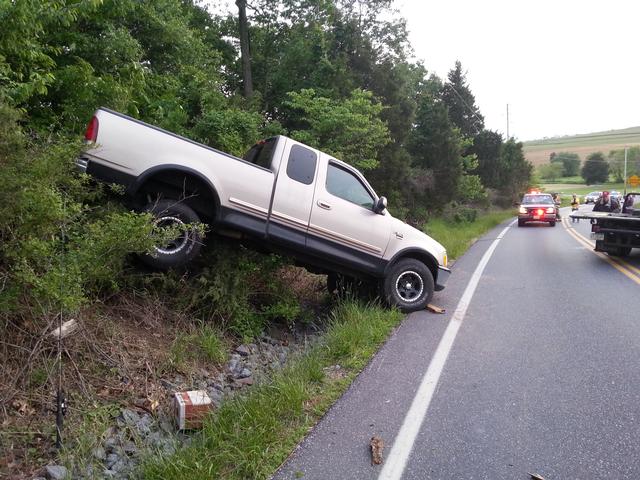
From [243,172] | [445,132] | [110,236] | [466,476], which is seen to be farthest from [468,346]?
[445,132]

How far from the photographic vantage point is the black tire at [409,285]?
→ 305 inches

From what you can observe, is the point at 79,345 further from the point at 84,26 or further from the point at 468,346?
the point at 84,26

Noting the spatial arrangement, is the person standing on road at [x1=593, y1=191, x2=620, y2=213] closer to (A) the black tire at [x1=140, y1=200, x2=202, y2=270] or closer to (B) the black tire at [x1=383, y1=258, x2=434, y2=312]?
(B) the black tire at [x1=383, y1=258, x2=434, y2=312]

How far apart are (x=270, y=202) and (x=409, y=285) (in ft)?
8.55

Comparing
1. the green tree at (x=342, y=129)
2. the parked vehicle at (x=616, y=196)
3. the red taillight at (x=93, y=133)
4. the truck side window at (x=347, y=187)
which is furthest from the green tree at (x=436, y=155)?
the red taillight at (x=93, y=133)

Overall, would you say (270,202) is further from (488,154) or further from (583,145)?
(583,145)

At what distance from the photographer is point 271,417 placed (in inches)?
166

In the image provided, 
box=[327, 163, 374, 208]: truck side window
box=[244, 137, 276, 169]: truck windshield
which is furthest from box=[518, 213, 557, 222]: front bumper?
box=[244, 137, 276, 169]: truck windshield

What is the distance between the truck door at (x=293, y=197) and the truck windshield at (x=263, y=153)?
228 millimetres

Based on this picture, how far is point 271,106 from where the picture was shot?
21797 mm

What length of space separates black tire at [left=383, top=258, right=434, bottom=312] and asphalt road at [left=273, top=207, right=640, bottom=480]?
0.22 metres

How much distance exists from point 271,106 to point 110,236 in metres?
18.2

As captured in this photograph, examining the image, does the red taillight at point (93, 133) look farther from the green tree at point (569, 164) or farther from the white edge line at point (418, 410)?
the green tree at point (569, 164)

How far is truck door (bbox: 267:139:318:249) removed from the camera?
6.57m
